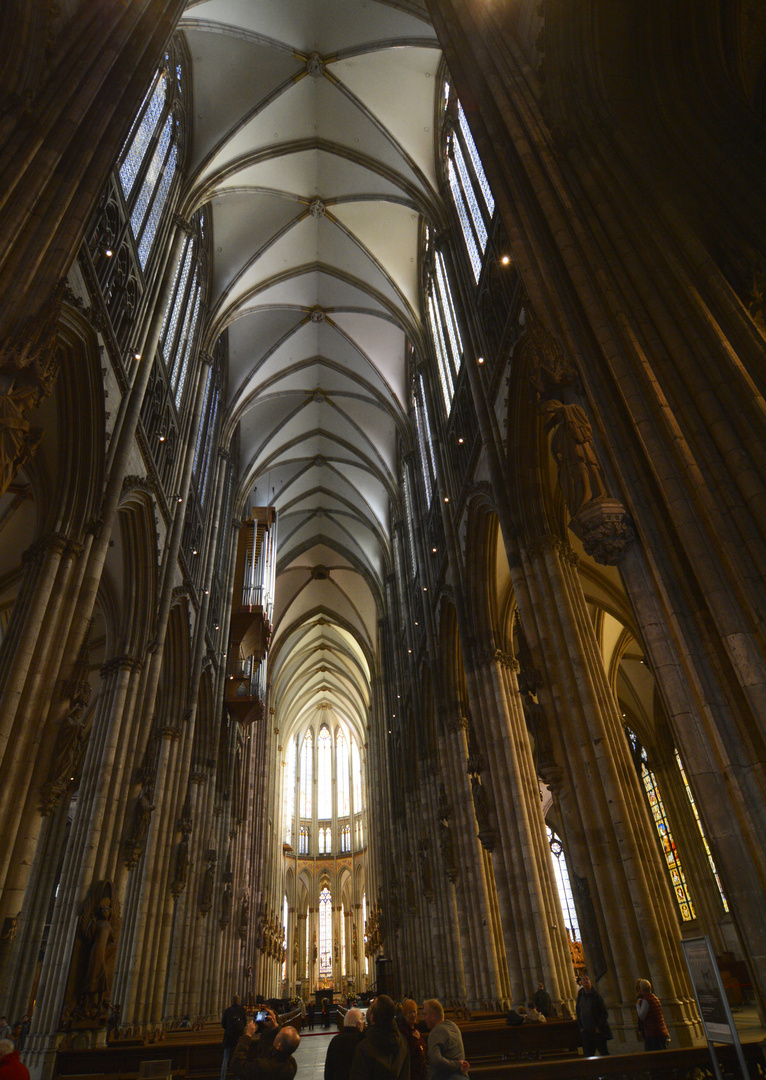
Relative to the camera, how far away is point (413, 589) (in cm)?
2230

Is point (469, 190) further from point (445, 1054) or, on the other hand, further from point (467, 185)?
point (445, 1054)

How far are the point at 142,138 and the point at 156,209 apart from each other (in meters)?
1.31

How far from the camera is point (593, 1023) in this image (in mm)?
7223

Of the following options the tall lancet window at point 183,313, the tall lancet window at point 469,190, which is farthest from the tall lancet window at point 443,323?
the tall lancet window at point 183,313

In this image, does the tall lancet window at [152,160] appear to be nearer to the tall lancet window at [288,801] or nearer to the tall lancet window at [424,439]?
the tall lancet window at [424,439]

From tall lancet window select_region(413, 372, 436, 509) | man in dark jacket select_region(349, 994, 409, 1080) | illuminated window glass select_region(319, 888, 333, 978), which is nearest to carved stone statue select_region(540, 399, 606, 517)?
man in dark jacket select_region(349, 994, 409, 1080)

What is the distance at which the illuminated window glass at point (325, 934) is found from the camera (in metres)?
44.8

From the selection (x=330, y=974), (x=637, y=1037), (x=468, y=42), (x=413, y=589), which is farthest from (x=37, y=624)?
(x=330, y=974)

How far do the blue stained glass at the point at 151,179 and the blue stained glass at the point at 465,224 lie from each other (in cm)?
645

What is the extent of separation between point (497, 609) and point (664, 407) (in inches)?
338

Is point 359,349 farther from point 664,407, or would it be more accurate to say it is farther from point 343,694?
point 343,694

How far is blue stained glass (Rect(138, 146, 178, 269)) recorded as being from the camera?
1388cm

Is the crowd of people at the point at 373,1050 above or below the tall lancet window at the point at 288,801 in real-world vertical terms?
below

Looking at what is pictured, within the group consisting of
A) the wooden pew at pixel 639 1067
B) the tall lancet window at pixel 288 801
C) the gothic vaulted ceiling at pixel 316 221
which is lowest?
the wooden pew at pixel 639 1067
